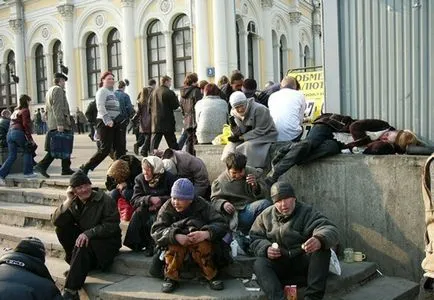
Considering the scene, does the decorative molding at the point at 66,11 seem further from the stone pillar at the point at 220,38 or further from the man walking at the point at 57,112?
the man walking at the point at 57,112

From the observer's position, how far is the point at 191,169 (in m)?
6.51

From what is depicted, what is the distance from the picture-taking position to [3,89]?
108 ft

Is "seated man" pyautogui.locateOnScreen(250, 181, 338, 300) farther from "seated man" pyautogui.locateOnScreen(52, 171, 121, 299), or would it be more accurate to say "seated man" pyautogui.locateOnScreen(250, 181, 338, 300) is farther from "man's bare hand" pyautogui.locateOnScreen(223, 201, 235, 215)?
"seated man" pyautogui.locateOnScreen(52, 171, 121, 299)

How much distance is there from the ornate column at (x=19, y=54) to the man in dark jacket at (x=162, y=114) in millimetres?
23732

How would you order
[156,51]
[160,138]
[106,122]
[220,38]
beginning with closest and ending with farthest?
1. [106,122]
2. [160,138]
3. [220,38]
4. [156,51]

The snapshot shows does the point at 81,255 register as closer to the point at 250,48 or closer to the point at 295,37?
the point at 250,48

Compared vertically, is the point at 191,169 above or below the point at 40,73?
below

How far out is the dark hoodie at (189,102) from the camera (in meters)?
9.27

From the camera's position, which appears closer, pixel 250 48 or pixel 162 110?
pixel 162 110

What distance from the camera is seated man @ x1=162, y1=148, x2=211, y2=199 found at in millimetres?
6473

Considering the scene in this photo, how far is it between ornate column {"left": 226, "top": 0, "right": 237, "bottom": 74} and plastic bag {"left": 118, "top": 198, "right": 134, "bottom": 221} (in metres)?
17.0

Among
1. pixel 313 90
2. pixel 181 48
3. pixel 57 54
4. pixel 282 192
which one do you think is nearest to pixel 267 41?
pixel 181 48

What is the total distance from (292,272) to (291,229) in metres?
0.44

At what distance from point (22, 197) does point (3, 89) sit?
88.5 ft
